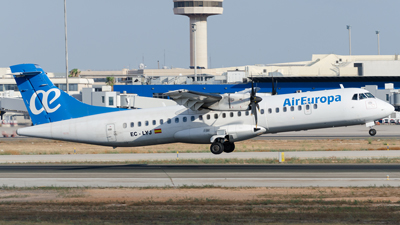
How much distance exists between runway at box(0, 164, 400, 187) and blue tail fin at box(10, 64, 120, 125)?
397cm

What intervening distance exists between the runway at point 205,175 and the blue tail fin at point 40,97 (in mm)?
3965

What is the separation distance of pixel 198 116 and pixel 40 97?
11.9m

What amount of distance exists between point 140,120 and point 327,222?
20.2 metres

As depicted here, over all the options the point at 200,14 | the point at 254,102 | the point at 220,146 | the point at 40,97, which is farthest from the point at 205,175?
the point at 200,14

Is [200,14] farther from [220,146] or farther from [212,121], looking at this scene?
[220,146]

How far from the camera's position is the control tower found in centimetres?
18638

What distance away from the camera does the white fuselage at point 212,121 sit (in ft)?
113

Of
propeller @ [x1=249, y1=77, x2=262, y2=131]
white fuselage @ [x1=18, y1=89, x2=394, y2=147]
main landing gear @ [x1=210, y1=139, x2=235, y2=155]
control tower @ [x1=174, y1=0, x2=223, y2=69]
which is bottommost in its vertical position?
main landing gear @ [x1=210, y1=139, x2=235, y2=155]

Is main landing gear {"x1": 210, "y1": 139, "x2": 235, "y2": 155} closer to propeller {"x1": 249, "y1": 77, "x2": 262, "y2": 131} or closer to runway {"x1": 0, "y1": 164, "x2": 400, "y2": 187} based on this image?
runway {"x1": 0, "y1": 164, "x2": 400, "y2": 187}

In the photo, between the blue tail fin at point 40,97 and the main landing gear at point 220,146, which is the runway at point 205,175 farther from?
the blue tail fin at point 40,97

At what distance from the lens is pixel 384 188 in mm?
25828

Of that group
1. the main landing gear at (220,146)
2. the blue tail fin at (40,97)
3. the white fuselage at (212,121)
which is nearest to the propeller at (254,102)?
the white fuselage at (212,121)

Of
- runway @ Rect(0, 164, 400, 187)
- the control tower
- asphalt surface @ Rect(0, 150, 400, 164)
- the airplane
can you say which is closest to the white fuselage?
the airplane

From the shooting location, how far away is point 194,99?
3431 centimetres
